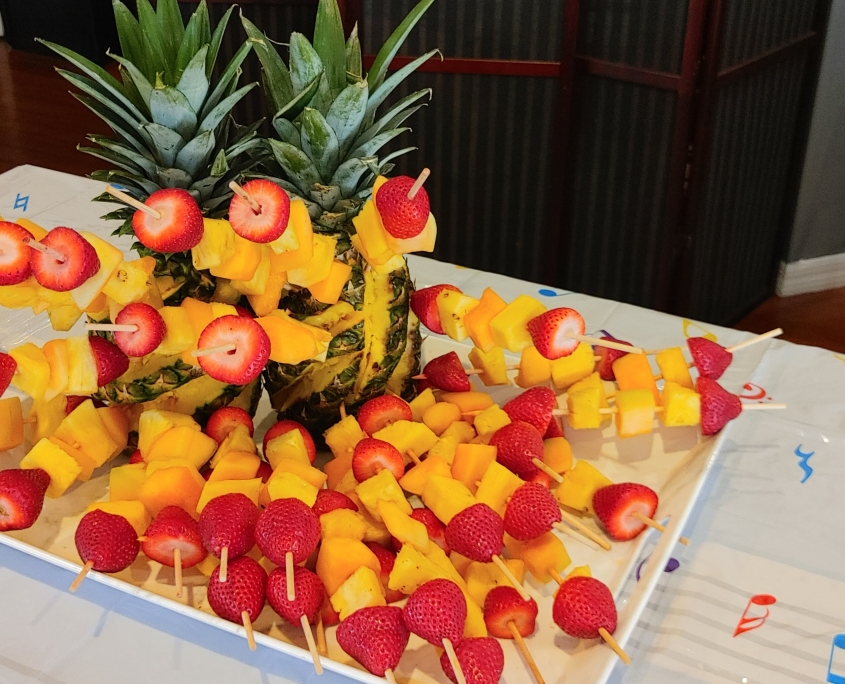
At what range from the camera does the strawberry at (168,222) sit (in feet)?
2.62

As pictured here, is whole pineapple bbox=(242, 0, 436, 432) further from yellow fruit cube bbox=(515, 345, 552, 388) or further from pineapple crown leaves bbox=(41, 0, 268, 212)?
yellow fruit cube bbox=(515, 345, 552, 388)

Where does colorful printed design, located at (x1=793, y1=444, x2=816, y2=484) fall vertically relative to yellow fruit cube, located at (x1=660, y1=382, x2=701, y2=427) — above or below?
below

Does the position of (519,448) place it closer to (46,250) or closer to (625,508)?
(625,508)

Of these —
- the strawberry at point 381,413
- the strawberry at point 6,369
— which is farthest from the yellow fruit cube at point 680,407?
the strawberry at point 6,369

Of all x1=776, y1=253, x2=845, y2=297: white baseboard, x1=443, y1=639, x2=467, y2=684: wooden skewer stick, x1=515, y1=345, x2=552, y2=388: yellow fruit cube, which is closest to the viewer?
x1=443, y1=639, x2=467, y2=684: wooden skewer stick

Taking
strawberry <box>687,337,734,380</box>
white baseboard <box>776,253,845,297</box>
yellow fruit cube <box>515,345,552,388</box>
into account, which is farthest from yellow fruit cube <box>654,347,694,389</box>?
white baseboard <box>776,253,845,297</box>

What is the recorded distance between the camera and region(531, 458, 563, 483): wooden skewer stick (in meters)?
0.91

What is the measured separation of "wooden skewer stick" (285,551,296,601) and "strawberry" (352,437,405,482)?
0.59 ft

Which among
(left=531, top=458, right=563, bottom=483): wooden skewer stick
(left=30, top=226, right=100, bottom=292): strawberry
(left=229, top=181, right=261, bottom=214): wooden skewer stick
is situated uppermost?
(left=229, top=181, right=261, bottom=214): wooden skewer stick

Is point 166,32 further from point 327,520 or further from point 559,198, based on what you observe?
point 559,198

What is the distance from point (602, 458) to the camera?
1.01 m

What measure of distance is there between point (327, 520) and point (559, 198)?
1.70 meters

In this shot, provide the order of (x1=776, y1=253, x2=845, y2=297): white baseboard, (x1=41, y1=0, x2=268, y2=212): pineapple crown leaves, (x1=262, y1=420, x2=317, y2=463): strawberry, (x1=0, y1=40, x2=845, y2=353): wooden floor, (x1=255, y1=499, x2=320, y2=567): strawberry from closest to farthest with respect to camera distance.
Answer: (x1=255, y1=499, x2=320, y2=567): strawberry, (x1=41, y1=0, x2=268, y2=212): pineapple crown leaves, (x1=262, y1=420, x2=317, y2=463): strawberry, (x1=0, y1=40, x2=845, y2=353): wooden floor, (x1=776, y1=253, x2=845, y2=297): white baseboard

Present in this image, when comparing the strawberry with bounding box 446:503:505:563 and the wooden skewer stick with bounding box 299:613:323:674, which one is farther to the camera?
the strawberry with bounding box 446:503:505:563
